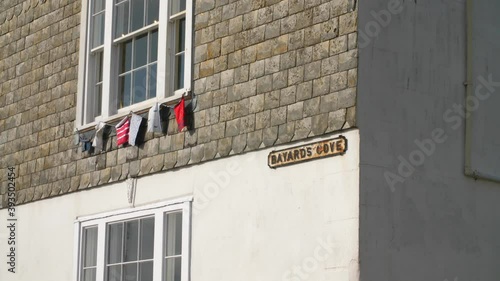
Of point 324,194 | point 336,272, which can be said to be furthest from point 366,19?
point 336,272

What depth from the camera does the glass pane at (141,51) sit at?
15.1 meters

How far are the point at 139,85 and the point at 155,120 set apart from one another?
973mm

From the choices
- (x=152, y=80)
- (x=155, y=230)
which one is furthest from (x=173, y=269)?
(x=152, y=80)

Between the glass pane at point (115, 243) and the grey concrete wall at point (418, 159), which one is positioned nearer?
the grey concrete wall at point (418, 159)

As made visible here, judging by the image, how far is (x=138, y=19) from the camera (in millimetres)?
15258

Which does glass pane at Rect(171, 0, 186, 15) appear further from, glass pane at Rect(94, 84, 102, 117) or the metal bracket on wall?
the metal bracket on wall

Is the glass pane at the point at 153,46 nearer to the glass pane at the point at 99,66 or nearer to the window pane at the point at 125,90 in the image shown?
the window pane at the point at 125,90

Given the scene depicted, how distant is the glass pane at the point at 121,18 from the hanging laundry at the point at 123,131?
51.3 inches

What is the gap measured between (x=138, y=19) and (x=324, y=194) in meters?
4.49

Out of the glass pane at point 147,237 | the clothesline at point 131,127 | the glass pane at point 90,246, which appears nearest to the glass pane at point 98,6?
the clothesline at point 131,127

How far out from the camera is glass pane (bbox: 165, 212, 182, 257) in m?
13.9

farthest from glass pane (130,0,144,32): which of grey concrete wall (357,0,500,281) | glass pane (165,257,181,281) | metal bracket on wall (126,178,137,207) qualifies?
grey concrete wall (357,0,500,281)

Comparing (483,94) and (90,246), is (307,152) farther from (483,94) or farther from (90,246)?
(90,246)

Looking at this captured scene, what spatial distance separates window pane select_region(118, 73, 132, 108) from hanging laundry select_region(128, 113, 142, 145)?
0.59m
